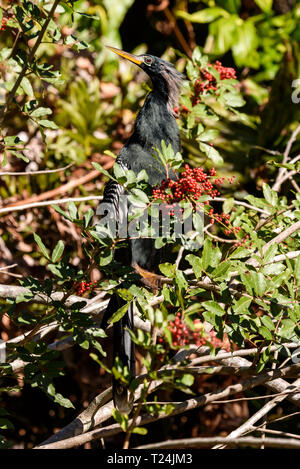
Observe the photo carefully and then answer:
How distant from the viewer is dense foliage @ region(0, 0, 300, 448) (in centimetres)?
161

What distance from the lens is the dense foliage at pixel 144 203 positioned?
1611mm

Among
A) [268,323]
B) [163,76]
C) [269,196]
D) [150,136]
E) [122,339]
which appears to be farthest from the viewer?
[163,76]

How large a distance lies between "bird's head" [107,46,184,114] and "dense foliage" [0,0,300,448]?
0.30ft

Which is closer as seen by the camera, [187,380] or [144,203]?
[187,380]

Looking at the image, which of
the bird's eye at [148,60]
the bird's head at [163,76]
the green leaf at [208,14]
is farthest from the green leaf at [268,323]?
the green leaf at [208,14]

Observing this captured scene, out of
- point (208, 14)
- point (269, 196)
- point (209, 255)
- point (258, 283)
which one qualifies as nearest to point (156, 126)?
point (269, 196)

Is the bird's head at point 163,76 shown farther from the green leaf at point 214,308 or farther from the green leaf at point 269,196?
the green leaf at point 214,308

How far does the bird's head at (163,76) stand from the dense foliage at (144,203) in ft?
0.30

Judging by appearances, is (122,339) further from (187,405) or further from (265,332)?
(265,332)

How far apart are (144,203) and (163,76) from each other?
54.5 inches

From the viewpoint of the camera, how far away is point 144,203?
159 centimetres

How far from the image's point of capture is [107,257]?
5.15ft

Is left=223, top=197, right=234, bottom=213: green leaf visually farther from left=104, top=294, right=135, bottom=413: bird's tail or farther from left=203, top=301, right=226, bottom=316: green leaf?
left=203, top=301, right=226, bottom=316: green leaf
